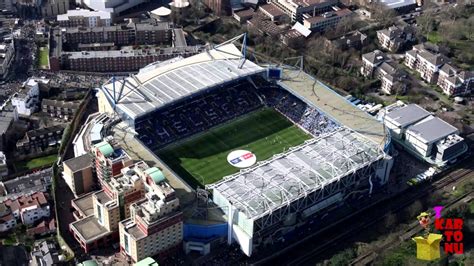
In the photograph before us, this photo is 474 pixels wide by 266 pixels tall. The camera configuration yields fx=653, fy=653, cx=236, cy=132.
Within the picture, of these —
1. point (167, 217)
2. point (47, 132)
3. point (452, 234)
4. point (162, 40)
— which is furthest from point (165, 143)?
point (452, 234)

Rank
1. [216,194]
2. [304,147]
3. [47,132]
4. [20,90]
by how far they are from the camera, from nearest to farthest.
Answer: [216,194] → [304,147] → [47,132] → [20,90]

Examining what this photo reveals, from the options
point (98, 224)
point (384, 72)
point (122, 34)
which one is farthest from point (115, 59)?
point (384, 72)

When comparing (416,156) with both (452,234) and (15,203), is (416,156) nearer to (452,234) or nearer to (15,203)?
(452,234)

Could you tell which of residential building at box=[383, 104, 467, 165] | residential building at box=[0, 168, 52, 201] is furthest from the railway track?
residential building at box=[0, 168, 52, 201]

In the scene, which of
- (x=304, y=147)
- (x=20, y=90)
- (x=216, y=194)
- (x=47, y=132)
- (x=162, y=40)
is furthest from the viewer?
(x=162, y=40)

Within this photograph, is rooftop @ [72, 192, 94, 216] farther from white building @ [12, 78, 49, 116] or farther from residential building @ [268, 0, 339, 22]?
residential building @ [268, 0, 339, 22]

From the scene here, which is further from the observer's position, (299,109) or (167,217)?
(299,109)

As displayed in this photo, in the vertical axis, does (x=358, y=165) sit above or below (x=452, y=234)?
above
